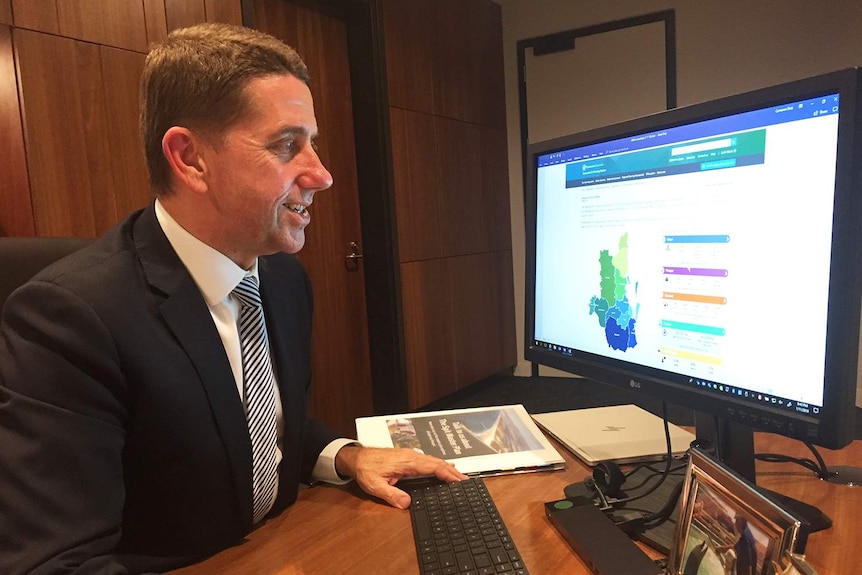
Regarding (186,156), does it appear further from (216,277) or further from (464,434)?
(464,434)

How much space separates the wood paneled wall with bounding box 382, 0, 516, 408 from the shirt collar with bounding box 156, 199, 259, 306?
7.96 ft

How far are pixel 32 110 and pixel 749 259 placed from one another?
2.04m

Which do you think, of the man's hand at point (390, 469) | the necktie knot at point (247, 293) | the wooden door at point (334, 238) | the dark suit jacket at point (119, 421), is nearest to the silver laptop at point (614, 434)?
the man's hand at point (390, 469)

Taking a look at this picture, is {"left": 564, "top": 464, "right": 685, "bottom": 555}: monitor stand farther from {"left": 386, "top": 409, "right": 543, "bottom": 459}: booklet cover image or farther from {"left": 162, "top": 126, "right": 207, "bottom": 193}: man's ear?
{"left": 162, "top": 126, "right": 207, "bottom": 193}: man's ear

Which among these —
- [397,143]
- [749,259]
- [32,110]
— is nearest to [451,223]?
[397,143]

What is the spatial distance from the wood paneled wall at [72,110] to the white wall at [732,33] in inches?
109

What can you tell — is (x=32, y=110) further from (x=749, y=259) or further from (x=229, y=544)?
(x=749, y=259)

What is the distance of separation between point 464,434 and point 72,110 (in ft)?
5.58

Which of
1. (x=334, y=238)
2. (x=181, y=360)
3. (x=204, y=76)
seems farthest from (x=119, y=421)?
(x=334, y=238)

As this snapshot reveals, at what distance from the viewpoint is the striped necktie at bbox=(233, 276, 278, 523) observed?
0.99m

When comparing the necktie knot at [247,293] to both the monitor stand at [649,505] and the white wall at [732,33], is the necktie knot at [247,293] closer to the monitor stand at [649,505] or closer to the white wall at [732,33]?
the monitor stand at [649,505]

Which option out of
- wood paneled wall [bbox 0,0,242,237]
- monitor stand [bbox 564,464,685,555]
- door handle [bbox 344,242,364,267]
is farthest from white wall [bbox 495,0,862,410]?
monitor stand [bbox 564,464,685,555]

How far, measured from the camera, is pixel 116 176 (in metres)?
2.09

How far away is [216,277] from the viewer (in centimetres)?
98
